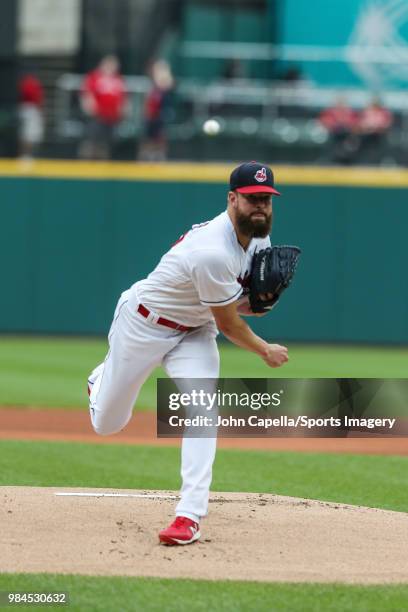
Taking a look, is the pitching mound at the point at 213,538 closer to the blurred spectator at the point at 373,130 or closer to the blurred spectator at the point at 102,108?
the blurred spectator at the point at 102,108

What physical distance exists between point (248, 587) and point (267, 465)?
365 centimetres

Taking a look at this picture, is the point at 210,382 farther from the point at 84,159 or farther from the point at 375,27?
the point at 375,27

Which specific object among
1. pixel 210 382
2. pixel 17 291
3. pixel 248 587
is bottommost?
pixel 17 291

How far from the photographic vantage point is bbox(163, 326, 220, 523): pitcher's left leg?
537 cm

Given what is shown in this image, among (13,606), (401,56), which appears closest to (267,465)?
(13,606)

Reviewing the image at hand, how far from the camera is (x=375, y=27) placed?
2044 cm

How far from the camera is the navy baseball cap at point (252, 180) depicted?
206 inches

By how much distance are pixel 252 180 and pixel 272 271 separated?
1.48ft

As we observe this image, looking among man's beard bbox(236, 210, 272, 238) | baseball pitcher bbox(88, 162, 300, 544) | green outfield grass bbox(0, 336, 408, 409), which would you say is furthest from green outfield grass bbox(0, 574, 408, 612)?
green outfield grass bbox(0, 336, 408, 409)

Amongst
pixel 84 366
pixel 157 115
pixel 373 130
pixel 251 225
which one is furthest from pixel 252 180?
pixel 373 130

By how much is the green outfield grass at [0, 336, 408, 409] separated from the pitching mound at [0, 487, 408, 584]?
4994mm

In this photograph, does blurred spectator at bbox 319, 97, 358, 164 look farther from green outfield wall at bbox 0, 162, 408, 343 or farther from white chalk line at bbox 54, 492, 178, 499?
white chalk line at bbox 54, 492, 178, 499

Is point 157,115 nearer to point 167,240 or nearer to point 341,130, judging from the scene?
point 167,240

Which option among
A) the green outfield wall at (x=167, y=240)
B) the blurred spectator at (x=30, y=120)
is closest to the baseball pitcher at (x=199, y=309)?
the green outfield wall at (x=167, y=240)
